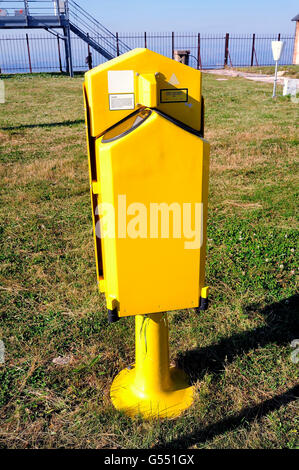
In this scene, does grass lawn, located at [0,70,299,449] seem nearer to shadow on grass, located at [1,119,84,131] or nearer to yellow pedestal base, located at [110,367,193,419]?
yellow pedestal base, located at [110,367,193,419]

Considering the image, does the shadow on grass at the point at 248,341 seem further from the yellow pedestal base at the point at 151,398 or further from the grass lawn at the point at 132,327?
the yellow pedestal base at the point at 151,398

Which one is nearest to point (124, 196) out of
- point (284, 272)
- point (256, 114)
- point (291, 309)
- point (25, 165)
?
point (291, 309)

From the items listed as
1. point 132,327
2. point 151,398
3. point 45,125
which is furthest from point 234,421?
point 45,125

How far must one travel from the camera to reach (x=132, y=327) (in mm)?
3031

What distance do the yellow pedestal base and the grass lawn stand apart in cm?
6

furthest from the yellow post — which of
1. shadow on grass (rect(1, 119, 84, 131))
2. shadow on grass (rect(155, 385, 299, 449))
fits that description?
→ shadow on grass (rect(1, 119, 84, 131))

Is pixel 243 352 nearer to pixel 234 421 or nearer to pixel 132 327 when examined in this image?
pixel 234 421

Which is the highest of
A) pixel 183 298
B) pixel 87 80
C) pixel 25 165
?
pixel 87 80

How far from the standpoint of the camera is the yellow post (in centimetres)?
228

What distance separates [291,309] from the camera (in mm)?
A: 3180

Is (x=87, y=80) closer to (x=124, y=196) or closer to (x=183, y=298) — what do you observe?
(x=124, y=196)

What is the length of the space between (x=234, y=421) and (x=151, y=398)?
49 cm

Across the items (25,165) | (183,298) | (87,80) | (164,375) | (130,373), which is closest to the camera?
(87,80)

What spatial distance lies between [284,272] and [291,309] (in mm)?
526
